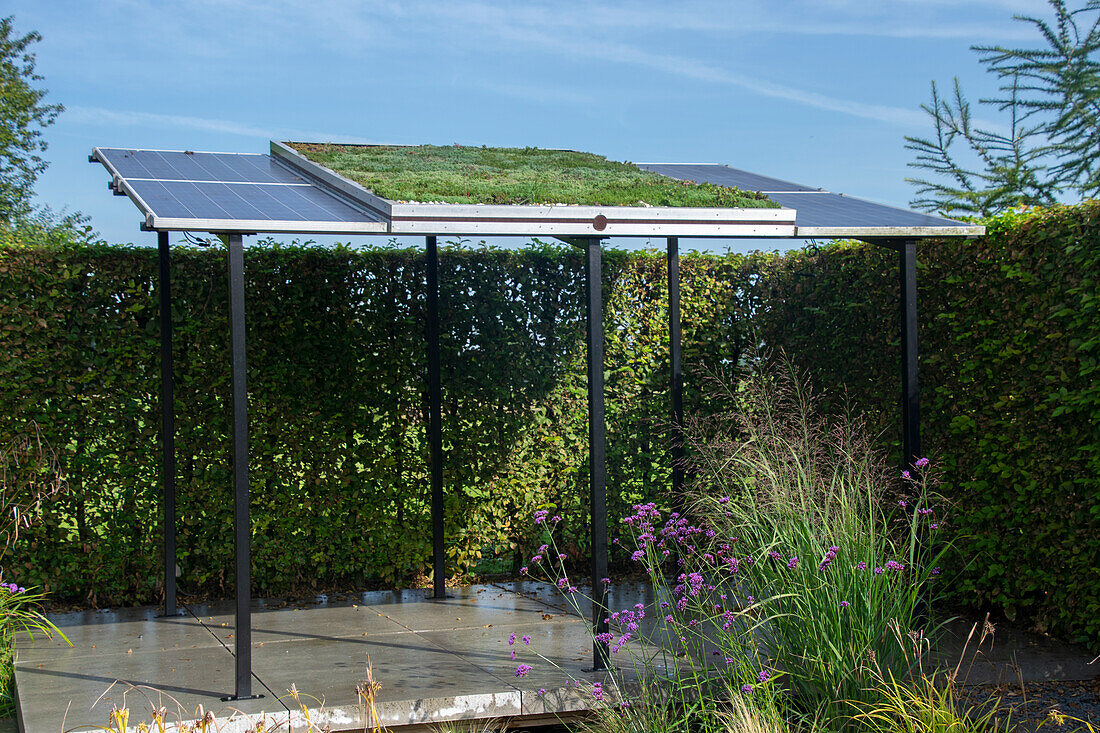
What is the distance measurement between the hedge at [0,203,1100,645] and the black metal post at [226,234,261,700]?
2.16m

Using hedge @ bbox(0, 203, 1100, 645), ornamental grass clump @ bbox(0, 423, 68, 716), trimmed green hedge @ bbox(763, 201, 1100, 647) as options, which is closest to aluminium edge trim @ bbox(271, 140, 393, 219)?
hedge @ bbox(0, 203, 1100, 645)

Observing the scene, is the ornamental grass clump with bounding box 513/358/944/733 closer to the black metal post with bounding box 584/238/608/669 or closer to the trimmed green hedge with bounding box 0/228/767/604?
the black metal post with bounding box 584/238/608/669

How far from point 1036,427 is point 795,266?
96.7 inches

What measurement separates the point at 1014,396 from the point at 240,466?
4199 millimetres

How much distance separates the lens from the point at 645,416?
727 cm

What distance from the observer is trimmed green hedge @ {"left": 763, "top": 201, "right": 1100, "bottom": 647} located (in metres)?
4.77

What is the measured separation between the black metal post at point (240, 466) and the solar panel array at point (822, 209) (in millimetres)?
3022

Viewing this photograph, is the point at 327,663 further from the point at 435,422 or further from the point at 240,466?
the point at 435,422

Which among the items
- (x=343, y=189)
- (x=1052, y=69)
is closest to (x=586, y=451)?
(x=343, y=189)

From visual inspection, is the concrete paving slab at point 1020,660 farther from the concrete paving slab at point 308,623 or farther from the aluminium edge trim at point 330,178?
the aluminium edge trim at point 330,178

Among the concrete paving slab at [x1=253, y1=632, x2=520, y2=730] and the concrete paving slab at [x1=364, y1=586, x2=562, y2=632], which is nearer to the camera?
the concrete paving slab at [x1=253, y1=632, x2=520, y2=730]

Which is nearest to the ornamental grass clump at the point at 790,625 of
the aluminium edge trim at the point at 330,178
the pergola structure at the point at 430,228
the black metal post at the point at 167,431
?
the pergola structure at the point at 430,228

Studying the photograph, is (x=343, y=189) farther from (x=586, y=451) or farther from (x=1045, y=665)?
(x=1045, y=665)

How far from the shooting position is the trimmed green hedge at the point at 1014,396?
188 inches
